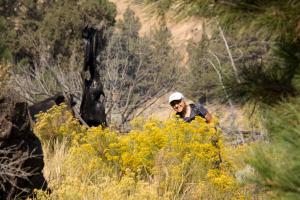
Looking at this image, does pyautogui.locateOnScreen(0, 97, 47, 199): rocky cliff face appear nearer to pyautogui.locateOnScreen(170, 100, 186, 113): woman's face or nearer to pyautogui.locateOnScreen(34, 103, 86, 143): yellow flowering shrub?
pyautogui.locateOnScreen(170, 100, 186, 113): woman's face

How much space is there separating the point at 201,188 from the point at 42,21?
75.5 feet

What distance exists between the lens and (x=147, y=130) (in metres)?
7.03

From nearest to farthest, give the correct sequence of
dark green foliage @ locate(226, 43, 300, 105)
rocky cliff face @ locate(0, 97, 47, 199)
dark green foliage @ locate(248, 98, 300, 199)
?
1. dark green foliage @ locate(248, 98, 300, 199)
2. dark green foliage @ locate(226, 43, 300, 105)
3. rocky cliff face @ locate(0, 97, 47, 199)

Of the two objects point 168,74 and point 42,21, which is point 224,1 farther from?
point 42,21

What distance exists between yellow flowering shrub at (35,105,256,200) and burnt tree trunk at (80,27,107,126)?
118 inches

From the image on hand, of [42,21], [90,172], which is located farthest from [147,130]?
[42,21]

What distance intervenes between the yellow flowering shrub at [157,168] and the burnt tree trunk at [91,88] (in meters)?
3.00

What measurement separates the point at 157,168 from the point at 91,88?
4.52 metres

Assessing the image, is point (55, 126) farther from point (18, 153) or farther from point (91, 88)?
point (18, 153)

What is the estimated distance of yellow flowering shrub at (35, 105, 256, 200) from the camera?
19.2ft

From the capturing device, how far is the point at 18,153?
5871 millimetres

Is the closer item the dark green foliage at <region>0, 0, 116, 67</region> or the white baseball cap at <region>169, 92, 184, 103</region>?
the white baseball cap at <region>169, 92, 184, 103</region>

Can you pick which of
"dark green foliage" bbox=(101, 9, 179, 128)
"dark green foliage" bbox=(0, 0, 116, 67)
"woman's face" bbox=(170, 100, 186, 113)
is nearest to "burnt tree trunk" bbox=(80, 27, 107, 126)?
"dark green foliage" bbox=(101, 9, 179, 128)

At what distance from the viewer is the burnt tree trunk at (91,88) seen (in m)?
10.6
